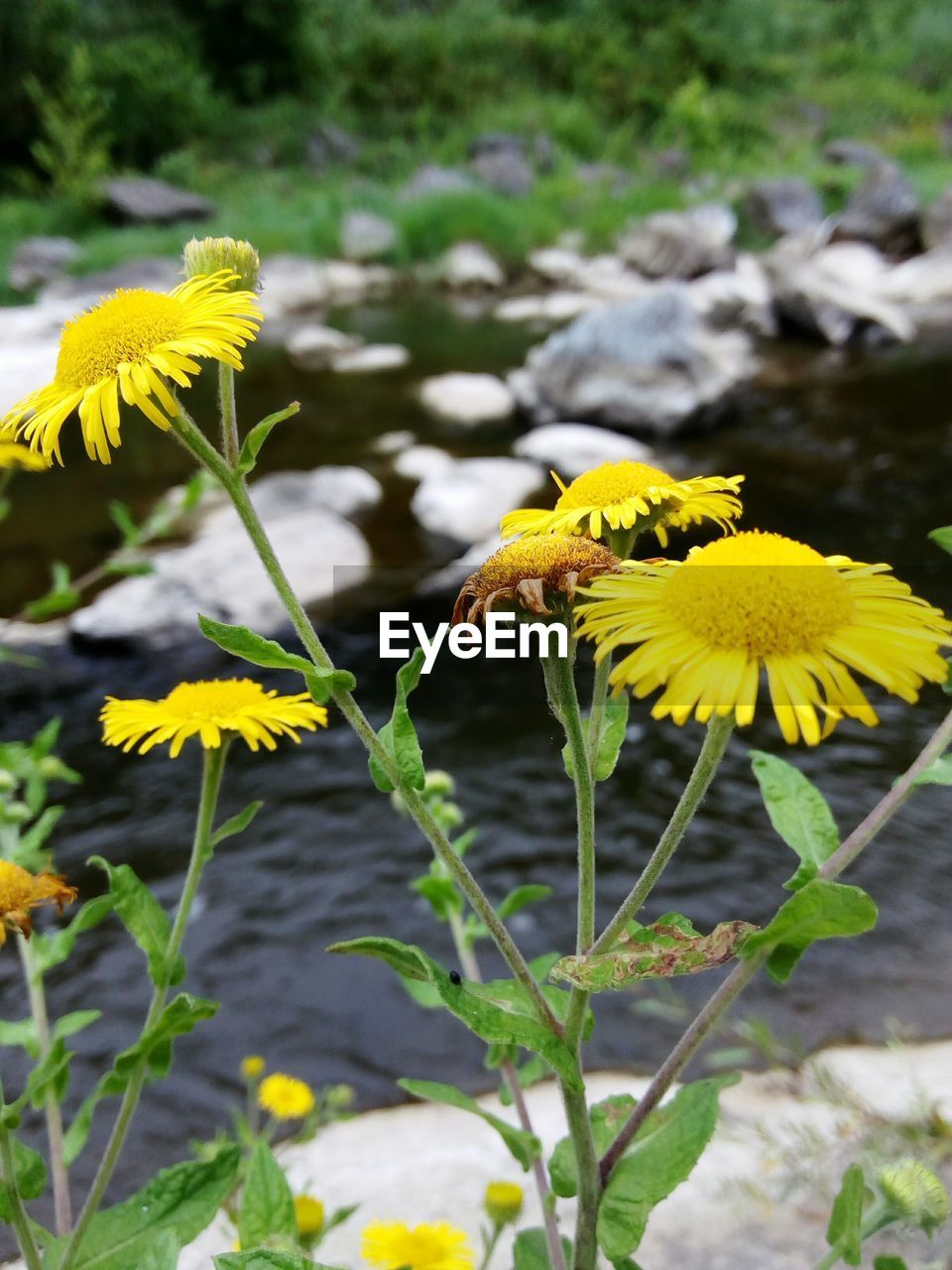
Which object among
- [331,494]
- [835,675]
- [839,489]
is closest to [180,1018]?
[835,675]

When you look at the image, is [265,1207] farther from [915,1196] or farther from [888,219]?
[888,219]

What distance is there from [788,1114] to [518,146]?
16.9 metres

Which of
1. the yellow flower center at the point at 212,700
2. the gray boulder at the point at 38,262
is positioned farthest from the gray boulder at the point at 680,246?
the yellow flower center at the point at 212,700

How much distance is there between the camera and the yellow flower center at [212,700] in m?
1.19

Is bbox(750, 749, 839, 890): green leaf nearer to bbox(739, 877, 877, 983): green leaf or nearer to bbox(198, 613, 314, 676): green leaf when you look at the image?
bbox(739, 877, 877, 983): green leaf

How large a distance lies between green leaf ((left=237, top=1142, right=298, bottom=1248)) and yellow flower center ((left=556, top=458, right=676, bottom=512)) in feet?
2.58

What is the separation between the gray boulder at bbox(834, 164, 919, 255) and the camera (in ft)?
37.4

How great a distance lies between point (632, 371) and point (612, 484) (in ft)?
20.0

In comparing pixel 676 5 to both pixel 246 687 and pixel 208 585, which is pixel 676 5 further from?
pixel 246 687

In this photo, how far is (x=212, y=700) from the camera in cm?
122

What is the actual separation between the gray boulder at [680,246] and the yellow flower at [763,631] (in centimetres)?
1130

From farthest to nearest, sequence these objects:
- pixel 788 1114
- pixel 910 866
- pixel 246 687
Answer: pixel 910 866, pixel 788 1114, pixel 246 687

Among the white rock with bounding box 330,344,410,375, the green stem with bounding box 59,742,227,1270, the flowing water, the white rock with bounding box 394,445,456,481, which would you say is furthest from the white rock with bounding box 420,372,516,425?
the green stem with bounding box 59,742,227,1270

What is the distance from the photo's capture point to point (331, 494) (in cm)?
550
